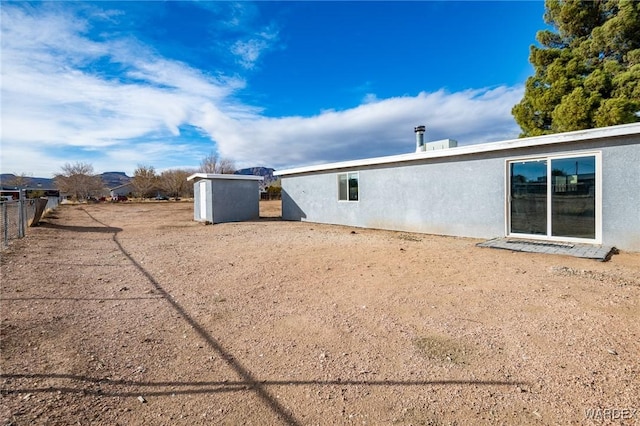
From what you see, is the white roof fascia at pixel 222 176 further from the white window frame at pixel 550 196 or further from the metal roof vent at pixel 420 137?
the white window frame at pixel 550 196

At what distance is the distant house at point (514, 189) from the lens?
6098 mm

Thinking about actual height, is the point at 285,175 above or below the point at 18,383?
above

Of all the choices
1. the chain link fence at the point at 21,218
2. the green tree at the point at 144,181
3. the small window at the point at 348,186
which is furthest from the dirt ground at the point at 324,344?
the green tree at the point at 144,181

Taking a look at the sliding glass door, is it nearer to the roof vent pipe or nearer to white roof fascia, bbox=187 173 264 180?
the roof vent pipe

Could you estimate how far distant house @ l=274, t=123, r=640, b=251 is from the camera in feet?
20.0

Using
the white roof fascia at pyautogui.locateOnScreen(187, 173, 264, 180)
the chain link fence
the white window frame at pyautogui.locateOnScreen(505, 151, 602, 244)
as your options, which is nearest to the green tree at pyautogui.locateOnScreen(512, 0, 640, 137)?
the white window frame at pyautogui.locateOnScreen(505, 151, 602, 244)

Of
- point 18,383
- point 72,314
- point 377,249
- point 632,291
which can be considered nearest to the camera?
point 18,383

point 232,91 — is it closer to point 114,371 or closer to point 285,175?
point 285,175

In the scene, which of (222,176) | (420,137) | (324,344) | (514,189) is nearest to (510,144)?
(514,189)

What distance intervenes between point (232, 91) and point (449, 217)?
34.4ft

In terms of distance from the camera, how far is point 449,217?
29.1ft

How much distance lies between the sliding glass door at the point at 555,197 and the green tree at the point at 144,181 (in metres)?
49.3

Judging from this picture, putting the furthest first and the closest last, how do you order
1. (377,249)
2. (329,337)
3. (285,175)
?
(285,175) < (377,249) < (329,337)

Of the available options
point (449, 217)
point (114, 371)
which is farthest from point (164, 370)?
point (449, 217)
